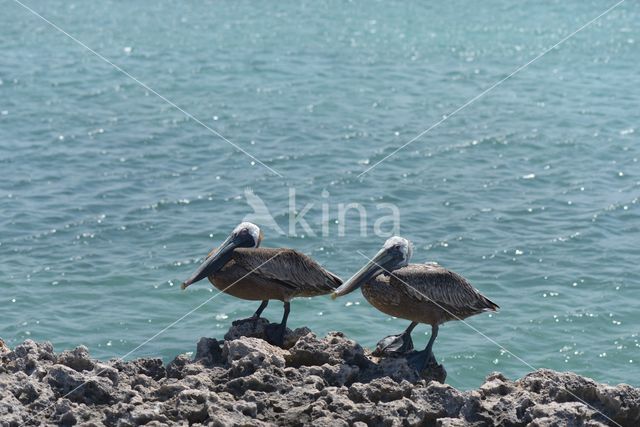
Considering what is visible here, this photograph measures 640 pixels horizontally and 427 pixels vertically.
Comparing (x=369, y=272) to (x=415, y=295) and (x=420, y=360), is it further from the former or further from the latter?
(x=420, y=360)

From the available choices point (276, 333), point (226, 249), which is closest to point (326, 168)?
point (226, 249)

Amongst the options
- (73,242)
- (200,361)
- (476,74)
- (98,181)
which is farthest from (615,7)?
(200,361)

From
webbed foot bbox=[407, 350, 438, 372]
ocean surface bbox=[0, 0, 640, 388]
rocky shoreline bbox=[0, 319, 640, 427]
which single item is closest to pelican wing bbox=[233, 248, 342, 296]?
rocky shoreline bbox=[0, 319, 640, 427]

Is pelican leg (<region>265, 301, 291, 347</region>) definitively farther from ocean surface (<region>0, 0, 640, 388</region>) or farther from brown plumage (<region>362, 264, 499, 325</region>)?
ocean surface (<region>0, 0, 640, 388</region>)

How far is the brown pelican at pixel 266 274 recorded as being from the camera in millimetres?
9266

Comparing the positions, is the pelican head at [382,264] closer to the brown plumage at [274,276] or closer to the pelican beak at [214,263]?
the brown plumage at [274,276]

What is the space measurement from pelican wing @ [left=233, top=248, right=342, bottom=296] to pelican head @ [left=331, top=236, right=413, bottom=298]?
21 centimetres

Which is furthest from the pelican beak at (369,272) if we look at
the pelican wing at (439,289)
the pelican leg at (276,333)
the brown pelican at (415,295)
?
the pelican leg at (276,333)

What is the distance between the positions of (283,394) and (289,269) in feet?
5.58

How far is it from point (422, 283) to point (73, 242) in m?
6.91

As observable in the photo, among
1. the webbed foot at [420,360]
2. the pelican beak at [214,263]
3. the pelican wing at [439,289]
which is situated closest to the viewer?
the webbed foot at [420,360]

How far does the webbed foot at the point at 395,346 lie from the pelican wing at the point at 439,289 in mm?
372

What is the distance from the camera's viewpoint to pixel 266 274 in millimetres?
9258

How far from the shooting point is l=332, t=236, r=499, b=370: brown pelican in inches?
348
